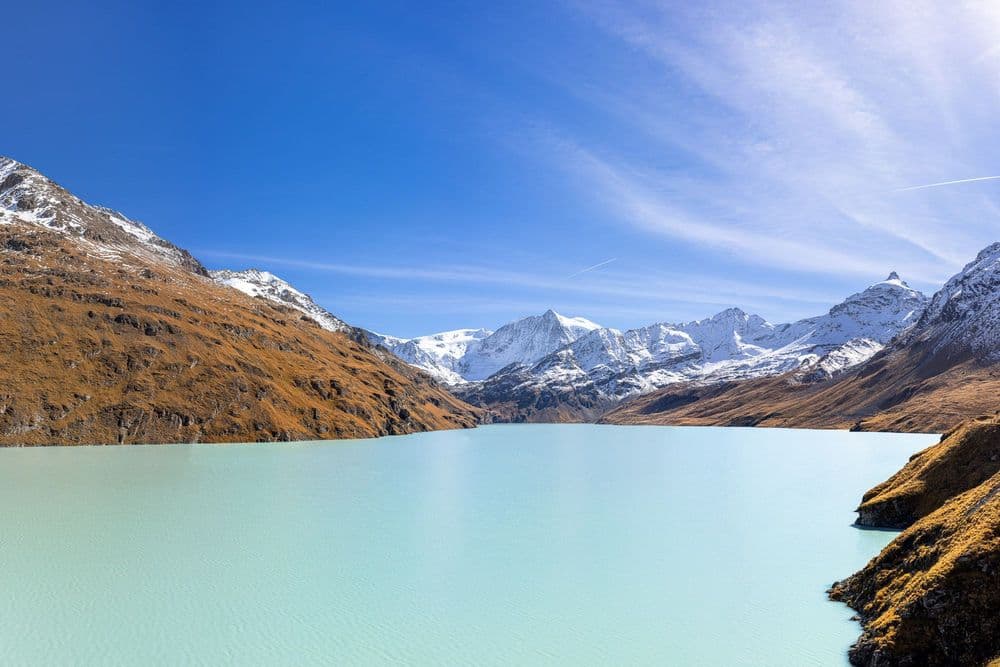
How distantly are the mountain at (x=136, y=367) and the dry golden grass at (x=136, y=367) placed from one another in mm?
264

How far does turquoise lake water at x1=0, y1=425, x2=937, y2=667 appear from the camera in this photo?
2038cm

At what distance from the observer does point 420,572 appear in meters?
29.1

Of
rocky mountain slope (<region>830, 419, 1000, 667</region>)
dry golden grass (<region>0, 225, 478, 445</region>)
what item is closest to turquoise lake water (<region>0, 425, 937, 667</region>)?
rocky mountain slope (<region>830, 419, 1000, 667</region>)

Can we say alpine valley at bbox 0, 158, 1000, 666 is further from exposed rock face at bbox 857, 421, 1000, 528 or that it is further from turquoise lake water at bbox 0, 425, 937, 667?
turquoise lake water at bbox 0, 425, 937, 667

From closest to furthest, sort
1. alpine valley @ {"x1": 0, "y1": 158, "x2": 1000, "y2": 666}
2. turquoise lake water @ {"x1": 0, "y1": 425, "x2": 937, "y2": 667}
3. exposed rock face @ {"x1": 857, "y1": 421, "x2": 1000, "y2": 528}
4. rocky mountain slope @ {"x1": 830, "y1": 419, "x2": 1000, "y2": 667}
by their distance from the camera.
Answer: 1. rocky mountain slope @ {"x1": 830, "y1": 419, "x2": 1000, "y2": 667}
2. alpine valley @ {"x1": 0, "y1": 158, "x2": 1000, "y2": 666}
3. turquoise lake water @ {"x1": 0, "y1": 425, "x2": 937, "y2": 667}
4. exposed rock face @ {"x1": 857, "y1": 421, "x2": 1000, "y2": 528}

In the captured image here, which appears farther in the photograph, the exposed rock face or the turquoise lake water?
the exposed rock face

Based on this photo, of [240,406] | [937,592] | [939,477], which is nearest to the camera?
[937,592]

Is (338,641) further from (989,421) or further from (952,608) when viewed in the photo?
(989,421)

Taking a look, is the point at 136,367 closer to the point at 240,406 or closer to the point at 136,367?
the point at 136,367

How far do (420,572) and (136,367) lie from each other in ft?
405

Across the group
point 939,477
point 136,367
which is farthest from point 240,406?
point 939,477

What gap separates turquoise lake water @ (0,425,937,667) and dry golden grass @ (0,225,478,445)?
62168mm

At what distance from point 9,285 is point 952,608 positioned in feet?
557

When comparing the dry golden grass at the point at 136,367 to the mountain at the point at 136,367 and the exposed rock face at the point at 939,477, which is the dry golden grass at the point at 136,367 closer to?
the mountain at the point at 136,367
